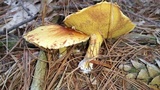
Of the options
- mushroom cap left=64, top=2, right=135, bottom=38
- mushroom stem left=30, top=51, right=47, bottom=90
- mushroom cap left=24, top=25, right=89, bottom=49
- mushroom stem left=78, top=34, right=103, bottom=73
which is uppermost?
mushroom cap left=64, top=2, right=135, bottom=38

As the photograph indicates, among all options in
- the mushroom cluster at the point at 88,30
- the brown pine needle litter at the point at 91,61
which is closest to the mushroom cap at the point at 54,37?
the mushroom cluster at the point at 88,30

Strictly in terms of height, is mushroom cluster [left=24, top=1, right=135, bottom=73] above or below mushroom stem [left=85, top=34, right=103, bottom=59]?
above

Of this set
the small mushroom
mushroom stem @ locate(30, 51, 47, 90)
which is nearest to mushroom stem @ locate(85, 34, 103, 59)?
the small mushroom

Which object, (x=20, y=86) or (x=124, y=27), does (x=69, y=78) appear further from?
(x=124, y=27)

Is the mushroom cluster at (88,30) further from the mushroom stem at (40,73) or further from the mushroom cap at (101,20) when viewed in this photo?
the mushroom stem at (40,73)

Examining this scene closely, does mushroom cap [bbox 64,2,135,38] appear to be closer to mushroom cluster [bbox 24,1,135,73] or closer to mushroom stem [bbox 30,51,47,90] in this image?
mushroom cluster [bbox 24,1,135,73]

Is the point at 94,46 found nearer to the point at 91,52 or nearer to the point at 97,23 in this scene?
the point at 91,52

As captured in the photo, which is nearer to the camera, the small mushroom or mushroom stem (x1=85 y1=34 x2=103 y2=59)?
the small mushroom
